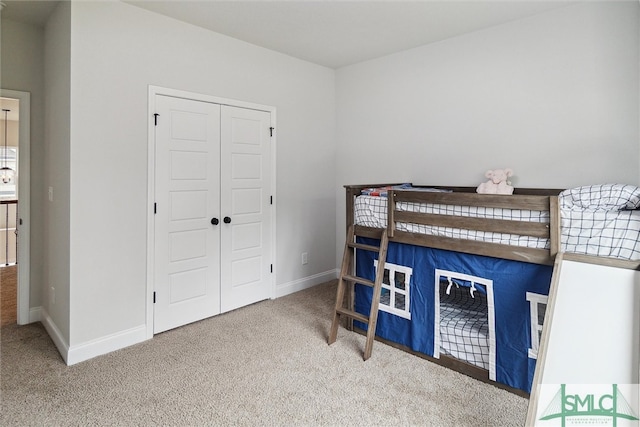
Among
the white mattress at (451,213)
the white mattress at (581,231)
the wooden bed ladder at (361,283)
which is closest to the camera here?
the white mattress at (581,231)

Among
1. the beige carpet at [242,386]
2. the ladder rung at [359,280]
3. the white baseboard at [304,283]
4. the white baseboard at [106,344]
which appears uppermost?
the ladder rung at [359,280]

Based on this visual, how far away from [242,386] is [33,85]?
3031mm

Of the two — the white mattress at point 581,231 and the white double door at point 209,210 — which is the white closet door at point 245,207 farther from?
the white mattress at point 581,231

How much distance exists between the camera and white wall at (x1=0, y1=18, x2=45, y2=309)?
9.82 feet

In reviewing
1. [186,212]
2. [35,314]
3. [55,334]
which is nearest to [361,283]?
[186,212]

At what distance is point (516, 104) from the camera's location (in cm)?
302

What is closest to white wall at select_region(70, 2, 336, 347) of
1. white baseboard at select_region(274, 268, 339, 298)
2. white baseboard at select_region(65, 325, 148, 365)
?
white baseboard at select_region(65, 325, 148, 365)

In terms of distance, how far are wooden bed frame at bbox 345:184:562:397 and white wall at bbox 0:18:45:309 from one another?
2.80 m

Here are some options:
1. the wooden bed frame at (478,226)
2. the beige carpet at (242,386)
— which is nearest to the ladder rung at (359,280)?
the wooden bed frame at (478,226)

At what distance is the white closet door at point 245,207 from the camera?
342 cm

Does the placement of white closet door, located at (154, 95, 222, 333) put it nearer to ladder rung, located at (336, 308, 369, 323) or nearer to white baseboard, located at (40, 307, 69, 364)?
white baseboard, located at (40, 307, 69, 364)

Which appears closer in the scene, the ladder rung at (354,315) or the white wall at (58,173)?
the white wall at (58,173)

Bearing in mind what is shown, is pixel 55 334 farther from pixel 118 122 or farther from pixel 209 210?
pixel 118 122

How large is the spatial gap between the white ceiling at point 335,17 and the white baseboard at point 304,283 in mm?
2465
